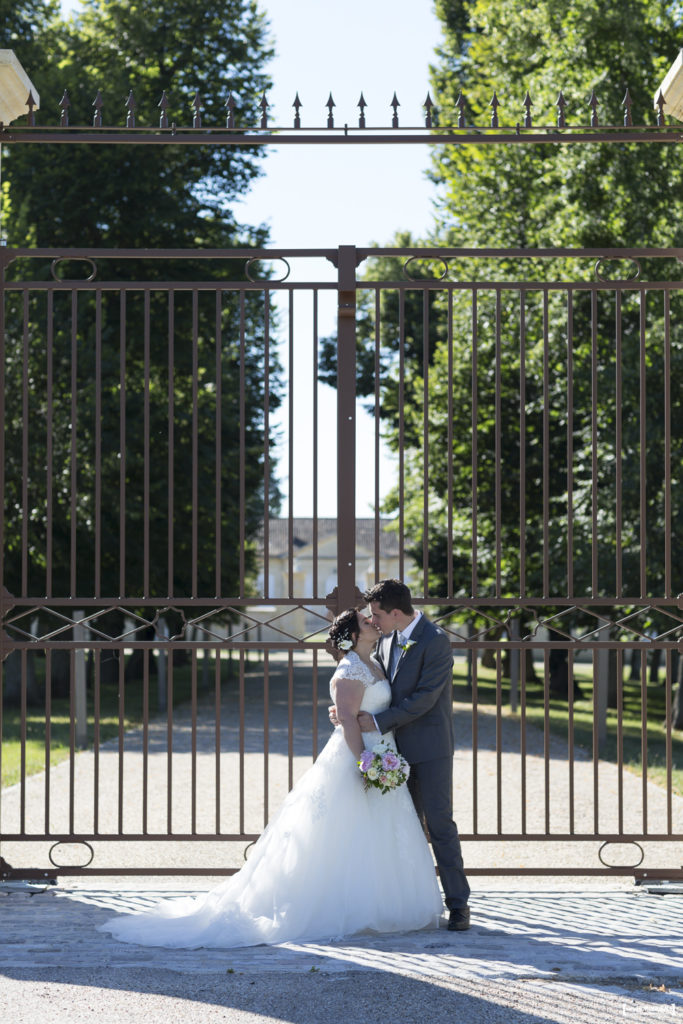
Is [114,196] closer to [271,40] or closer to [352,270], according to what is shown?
[271,40]

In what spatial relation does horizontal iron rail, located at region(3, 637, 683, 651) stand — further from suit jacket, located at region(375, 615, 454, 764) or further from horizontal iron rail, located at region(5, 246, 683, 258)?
horizontal iron rail, located at region(5, 246, 683, 258)

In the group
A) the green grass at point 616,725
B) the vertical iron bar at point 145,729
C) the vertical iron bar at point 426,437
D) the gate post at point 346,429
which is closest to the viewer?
the vertical iron bar at point 145,729

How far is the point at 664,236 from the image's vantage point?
16.6 meters

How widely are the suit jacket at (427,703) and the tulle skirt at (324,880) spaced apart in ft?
0.53

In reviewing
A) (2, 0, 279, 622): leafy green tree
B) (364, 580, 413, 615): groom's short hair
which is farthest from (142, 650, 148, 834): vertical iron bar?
(2, 0, 279, 622): leafy green tree

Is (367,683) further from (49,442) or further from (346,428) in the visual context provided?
(49,442)

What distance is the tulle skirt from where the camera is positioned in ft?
20.3

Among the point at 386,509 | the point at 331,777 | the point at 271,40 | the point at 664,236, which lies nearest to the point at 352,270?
the point at 331,777

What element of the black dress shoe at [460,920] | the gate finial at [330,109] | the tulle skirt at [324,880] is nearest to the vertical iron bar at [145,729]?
the tulle skirt at [324,880]

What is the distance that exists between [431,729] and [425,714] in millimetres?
83

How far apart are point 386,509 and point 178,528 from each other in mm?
4788

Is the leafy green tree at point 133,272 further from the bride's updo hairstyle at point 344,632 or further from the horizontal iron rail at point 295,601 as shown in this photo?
the bride's updo hairstyle at point 344,632

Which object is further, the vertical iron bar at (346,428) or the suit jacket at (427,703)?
the vertical iron bar at (346,428)

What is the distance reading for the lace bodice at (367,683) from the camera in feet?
21.5
